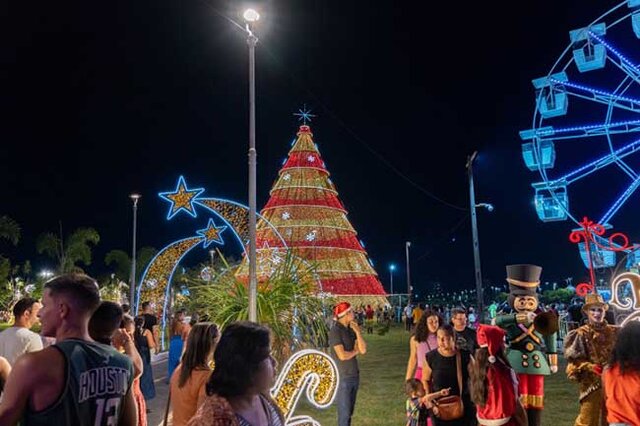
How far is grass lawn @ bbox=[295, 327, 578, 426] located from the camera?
348 inches

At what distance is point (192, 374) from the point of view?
4070 mm

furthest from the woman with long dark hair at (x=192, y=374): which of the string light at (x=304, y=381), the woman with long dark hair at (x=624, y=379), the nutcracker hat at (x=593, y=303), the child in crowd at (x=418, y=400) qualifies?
the nutcracker hat at (x=593, y=303)

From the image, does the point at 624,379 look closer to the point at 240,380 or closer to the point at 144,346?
the point at 240,380

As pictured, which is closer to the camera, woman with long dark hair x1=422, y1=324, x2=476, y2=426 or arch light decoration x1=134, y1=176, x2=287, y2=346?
woman with long dark hair x1=422, y1=324, x2=476, y2=426

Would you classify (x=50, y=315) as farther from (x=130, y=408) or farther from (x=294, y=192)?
(x=294, y=192)

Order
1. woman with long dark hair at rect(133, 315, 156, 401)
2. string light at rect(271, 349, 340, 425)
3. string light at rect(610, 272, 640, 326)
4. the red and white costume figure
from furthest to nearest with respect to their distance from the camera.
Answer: woman with long dark hair at rect(133, 315, 156, 401), string light at rect(610, 272, 640, 326), the red and white costume figure, string light at rect(271, 349, 340, 425)

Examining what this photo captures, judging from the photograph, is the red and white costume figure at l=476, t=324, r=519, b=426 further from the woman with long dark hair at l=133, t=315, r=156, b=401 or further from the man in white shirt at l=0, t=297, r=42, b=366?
the woman with long dark hair at l=133, t=315, r=156, b=401

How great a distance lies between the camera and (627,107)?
18375 millimetres

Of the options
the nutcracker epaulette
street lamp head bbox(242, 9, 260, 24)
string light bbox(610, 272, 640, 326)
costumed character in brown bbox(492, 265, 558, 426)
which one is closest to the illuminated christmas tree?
street lamp head bbox(242, 9, 260, 24)

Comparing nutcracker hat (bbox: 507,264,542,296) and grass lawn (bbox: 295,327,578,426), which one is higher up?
nutcracker hat (bbox: 507,264,542,296)

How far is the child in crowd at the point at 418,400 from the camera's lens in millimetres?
5734

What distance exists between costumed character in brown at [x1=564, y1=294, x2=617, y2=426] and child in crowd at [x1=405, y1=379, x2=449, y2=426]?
1.89 meters

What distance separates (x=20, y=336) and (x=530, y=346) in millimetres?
6064

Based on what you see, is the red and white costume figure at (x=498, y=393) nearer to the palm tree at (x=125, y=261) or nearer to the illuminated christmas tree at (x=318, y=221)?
the illuminated christmas tree at (x=318, y=221)
